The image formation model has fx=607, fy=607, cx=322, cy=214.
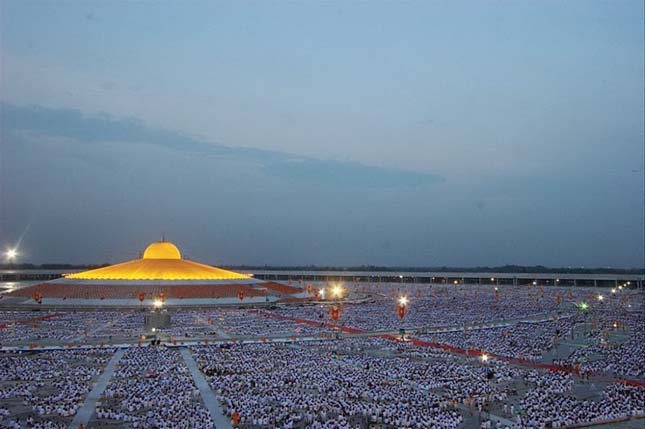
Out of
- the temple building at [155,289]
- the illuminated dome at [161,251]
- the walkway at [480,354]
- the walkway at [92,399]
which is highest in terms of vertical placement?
the illuminated dome at [161,251]

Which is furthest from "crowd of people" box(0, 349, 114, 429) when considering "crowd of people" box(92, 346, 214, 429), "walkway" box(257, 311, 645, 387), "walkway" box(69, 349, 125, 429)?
"walkway" box(257, 311, 645, 387)

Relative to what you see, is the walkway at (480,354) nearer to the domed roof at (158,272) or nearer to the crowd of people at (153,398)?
the crowd of people at (153,398)

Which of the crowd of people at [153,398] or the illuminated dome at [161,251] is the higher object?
the illuminated dome at [161,251]

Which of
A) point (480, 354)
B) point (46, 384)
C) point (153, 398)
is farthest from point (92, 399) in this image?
point (480, 354)

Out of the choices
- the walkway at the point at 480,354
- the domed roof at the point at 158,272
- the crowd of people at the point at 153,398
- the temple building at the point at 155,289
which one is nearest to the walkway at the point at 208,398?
the crowd of people at the point at 153,398

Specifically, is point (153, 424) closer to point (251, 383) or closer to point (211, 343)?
point (251, 383)

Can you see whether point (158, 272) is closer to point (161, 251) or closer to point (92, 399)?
point (161, 251)

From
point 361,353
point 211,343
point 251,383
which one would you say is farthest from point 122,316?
point 251,383
